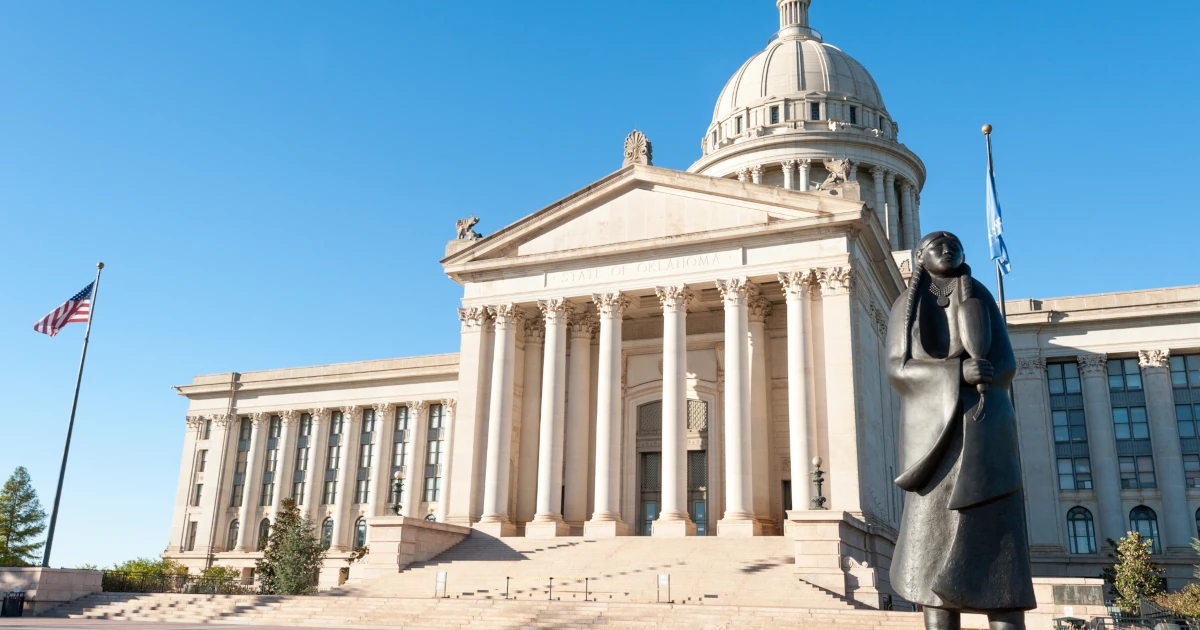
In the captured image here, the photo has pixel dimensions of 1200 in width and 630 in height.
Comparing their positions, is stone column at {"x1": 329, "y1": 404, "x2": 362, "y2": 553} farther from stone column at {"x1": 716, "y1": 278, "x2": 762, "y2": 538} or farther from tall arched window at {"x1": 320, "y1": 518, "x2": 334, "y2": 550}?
stone column at {"x1": 716, "y1": 278, "x2": 762, "y2": 538}

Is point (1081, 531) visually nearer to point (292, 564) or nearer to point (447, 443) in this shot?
point (447, 443)

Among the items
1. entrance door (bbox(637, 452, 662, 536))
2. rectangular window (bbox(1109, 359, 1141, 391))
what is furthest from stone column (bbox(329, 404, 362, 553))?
rectangular window (bbox(1109, 359, 1141, 391))

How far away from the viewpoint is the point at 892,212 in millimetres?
66688

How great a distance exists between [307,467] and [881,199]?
42790 millimetres

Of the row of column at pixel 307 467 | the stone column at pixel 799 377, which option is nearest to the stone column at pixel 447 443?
the row of column at pixel 307 467

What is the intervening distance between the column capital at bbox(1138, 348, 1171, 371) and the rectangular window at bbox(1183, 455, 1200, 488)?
4.64 m

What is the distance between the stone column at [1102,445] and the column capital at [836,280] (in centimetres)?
2189

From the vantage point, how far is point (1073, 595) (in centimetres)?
2475

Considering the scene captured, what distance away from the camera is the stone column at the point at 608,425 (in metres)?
37.1

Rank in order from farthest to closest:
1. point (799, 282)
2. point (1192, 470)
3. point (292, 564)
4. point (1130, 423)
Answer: point (1130, 423) < point (1192, 470) < point (292, 564) < point (799, 282)

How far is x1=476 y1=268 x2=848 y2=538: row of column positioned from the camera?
3569 centimetres

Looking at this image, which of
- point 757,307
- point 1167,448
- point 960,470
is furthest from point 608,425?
point 960,470

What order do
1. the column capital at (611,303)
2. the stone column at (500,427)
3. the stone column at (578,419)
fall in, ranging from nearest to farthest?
the stone column at (500,427) < the column capital at (611,303) < the stone column at (578,419)

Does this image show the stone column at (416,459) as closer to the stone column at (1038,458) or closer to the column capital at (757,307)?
the column capital at (757,307)
